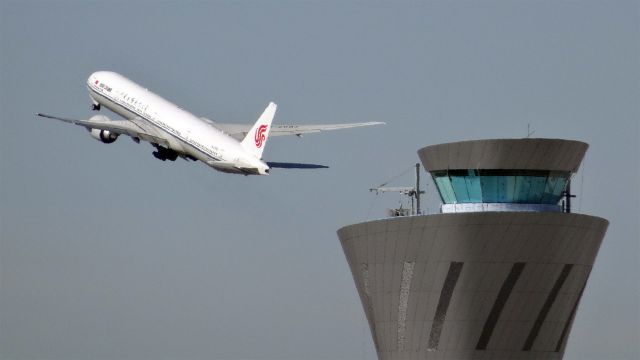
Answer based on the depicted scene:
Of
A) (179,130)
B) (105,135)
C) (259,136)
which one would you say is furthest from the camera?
→ (105,135)

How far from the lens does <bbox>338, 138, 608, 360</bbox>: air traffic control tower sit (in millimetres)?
134500

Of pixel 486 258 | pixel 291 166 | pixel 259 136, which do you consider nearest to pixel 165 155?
pixel 259 136

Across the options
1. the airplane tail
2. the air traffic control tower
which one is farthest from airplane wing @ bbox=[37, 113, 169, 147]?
the air traffic control tower

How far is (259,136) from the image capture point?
443 feet

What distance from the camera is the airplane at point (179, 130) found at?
131750mm

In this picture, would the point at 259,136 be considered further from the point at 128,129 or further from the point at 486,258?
the point at 486,258

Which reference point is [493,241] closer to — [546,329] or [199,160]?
[546,329]

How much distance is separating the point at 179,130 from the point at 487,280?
121 feet

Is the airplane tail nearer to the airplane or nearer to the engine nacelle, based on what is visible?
the airplane

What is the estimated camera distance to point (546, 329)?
5404 inches

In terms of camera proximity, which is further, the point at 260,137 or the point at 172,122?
the point at 172,122

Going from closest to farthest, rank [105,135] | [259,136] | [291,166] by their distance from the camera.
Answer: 1. [291,166]
2. [259,136]
3. [105,135]

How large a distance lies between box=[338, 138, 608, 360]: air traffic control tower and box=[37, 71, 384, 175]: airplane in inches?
515

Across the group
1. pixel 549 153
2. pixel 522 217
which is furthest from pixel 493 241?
pixel 549 153
